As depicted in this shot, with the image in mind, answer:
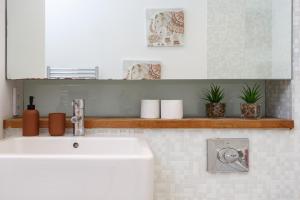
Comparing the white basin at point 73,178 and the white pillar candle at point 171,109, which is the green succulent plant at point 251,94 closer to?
the white pillar candle at point 171,109

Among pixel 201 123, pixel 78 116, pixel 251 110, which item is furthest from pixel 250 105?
pixel 78 116

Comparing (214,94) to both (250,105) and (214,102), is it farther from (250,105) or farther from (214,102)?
(250,105)

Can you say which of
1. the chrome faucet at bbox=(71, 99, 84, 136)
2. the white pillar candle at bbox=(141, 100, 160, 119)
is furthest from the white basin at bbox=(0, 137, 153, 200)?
the white pillar candle at bbox=(141, 100, 160, 119)

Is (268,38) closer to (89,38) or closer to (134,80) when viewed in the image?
(134,80)

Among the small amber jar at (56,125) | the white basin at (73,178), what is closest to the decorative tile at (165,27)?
the small amber jar at (56,125)

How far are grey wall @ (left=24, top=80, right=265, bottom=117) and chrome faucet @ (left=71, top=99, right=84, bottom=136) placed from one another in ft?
0.85

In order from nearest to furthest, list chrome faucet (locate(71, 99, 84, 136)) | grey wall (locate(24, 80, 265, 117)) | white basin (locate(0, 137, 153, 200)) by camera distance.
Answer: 1. white basin (locate(0, 137, 153, 200))
2. chrome faucet (locate(71, 99, 84, 136))
3. grey wall (locate(24, 80, 265, 117))

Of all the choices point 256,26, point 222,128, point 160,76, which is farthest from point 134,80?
point 256,26

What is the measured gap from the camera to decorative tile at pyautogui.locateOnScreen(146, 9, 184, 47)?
1.58 meters

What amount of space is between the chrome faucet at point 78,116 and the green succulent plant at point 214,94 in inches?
26.0

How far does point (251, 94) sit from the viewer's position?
160 cm

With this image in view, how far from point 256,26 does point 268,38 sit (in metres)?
0.08

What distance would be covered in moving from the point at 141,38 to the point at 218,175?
2.52 feet

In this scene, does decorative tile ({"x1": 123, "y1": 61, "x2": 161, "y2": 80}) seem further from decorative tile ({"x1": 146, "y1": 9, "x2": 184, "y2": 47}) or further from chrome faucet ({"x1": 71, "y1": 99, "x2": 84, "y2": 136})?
chrome faucet ({"x1": 71, "y1": 99, "x2": 84, "y2": 136})
